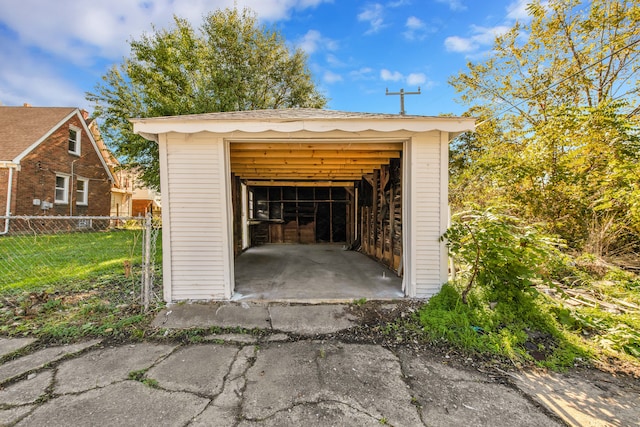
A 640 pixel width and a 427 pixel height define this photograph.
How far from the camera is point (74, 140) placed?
38.5 ft

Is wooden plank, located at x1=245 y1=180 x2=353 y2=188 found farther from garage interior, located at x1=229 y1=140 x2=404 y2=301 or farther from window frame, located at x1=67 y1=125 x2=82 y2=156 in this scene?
window frame, located at x1=67 y1=125 x2=82 y2=156

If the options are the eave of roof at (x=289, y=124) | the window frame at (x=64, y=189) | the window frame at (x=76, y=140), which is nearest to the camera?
the eave of roof at (x=289, y=124)

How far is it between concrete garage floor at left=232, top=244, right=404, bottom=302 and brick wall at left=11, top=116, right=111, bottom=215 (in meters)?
8.99

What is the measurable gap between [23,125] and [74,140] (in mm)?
1528

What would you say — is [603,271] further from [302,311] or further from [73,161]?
[73,161]

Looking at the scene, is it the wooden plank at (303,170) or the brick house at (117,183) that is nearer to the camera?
the wooden plank at (303,170)

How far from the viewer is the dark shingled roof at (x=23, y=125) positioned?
9.42 metres

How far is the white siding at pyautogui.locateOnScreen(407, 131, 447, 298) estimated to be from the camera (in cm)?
341

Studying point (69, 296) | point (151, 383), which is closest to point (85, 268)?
point (69, 296)

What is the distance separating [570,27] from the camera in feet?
19.8

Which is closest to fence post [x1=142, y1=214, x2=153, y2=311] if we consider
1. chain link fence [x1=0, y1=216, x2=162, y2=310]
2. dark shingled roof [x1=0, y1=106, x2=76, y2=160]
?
chain link fence [x1=0, y1=216, x2=162, y2=310]

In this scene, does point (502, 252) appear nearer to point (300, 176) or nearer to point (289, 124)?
point (289, 124)

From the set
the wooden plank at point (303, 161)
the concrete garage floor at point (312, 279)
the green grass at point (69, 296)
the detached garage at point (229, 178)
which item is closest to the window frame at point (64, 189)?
the green grass at point (69, 296)

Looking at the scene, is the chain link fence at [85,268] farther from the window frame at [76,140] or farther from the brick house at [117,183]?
the brick house at [117,183]
